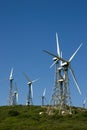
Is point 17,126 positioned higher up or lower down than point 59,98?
lower down

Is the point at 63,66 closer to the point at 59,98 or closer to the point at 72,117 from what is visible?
the point at 59,98

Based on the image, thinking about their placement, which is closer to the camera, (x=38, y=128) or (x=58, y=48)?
(x=38, y=128)

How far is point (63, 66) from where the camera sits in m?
120

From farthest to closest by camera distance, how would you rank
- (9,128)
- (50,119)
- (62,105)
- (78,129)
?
(62,105) < (50,119) < (9,128) < (78,129)

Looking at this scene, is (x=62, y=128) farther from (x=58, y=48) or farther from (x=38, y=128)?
(x=58, y=48)

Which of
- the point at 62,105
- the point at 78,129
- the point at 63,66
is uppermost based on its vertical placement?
the point at 63,66

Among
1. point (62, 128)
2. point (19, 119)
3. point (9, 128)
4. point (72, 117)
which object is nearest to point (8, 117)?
point (19, 119)

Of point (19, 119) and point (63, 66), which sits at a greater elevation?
point (63, 66)

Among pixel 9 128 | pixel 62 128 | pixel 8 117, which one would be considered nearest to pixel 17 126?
pixel 9 128

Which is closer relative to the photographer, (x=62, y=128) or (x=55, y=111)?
(x=62, y=128)

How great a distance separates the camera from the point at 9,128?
8500cm

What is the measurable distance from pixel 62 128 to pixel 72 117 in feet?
86.6

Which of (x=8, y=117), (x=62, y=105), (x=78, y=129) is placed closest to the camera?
(x=78, y=129)

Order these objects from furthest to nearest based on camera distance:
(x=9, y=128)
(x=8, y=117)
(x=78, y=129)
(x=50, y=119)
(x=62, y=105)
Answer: (x=62, y=105)
(x=8, y=117)
(x=50, y=119)
(x=9, y=128)
(x=78, y=129)
